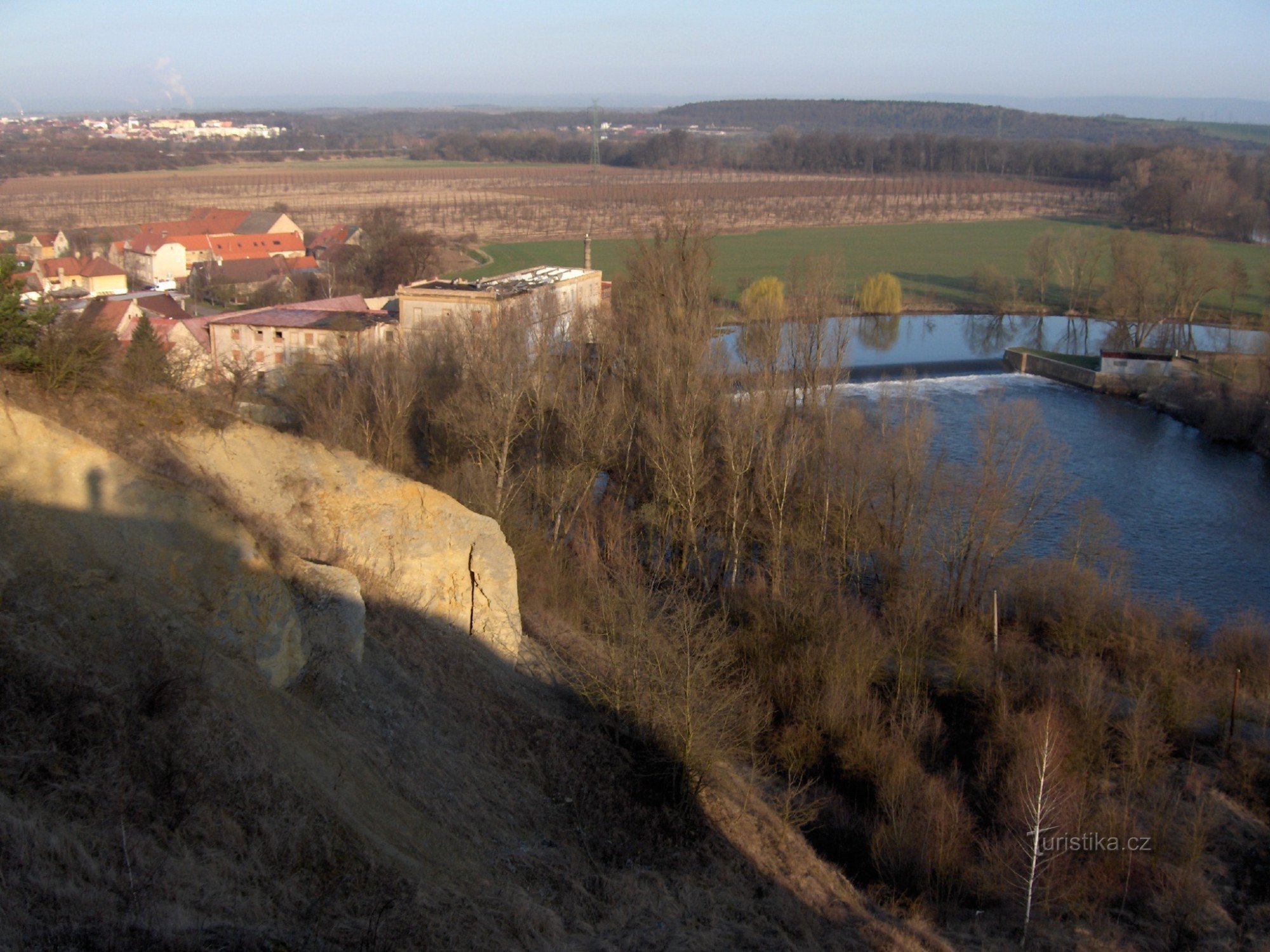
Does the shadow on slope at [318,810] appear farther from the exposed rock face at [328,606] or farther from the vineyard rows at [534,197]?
the vineyard rows at [534,197]

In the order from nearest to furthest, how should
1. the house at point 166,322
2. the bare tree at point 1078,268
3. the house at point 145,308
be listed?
the house at point 166,322
the house at point 145,308
the bare tree at point 1078,268

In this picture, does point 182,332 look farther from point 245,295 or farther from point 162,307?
point 245,295

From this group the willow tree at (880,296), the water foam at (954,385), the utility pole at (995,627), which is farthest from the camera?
the willow tree at (880,296)

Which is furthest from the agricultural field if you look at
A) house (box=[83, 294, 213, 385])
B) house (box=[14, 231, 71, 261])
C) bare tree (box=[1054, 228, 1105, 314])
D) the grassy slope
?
the grassy slope

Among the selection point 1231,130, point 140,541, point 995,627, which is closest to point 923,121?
point 1231,130

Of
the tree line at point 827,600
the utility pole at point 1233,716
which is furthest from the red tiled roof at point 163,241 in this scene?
the utility pole at point 1233,716

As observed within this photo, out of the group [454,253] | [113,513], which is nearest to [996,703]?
[113,513]

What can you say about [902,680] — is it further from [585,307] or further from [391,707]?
[585,307]
